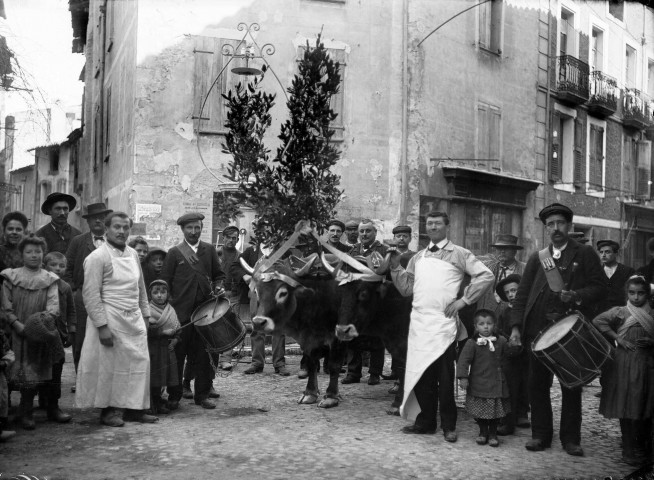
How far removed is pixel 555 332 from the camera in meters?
6.52

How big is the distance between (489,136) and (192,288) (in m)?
13.2

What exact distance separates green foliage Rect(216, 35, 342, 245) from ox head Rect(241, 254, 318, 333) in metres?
0.50

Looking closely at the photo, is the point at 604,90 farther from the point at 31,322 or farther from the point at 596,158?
the point at 31,322

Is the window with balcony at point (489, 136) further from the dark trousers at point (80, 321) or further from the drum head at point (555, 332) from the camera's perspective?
the drum head at point (555, 332)

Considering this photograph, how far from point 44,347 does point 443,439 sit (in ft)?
12.0

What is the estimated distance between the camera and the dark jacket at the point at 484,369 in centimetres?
705

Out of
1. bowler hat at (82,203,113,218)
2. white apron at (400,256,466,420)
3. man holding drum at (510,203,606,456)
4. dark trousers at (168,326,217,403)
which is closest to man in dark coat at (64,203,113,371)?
bowler hat at (82,203,113,218)

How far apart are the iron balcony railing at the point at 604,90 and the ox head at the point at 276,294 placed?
56.7ft

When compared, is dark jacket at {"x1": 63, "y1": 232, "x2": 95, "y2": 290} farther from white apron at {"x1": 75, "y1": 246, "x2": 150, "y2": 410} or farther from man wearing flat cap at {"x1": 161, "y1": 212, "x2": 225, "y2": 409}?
white apron at {"x1": 75, "y1": 246, "x2": 150, "y2": 410}

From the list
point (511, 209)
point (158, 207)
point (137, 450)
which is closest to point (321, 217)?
point (137, 450)

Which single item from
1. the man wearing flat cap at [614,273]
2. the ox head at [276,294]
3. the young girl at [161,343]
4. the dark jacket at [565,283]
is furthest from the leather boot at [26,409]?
the man wearing flat cap at [614,273]

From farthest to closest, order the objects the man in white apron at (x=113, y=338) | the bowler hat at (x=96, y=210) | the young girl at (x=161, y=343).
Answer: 1. the bowler hat at (x=96, y=210)
2. the young girl at (x=161, y=343)
3. the man in white apron at (x=113, y=338)

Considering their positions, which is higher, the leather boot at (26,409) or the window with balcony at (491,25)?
the window with balcony at (491,25)

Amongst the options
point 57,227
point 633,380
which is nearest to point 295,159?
point 57,227
